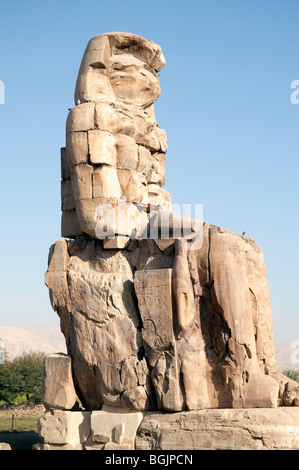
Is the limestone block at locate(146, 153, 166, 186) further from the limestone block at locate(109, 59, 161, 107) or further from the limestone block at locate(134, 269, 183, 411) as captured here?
the limestone block at locate(134, 269, 183, 411)

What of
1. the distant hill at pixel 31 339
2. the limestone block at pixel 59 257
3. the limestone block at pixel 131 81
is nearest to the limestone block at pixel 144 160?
the limestone block at pixel 131 81

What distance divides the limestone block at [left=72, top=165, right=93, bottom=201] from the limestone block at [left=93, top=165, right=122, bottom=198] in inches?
2.9

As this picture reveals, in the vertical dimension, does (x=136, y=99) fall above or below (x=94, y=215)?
above

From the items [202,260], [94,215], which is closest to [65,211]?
[94,215]

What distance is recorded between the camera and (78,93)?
983 centimetres

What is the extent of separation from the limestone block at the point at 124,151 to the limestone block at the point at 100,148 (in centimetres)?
18

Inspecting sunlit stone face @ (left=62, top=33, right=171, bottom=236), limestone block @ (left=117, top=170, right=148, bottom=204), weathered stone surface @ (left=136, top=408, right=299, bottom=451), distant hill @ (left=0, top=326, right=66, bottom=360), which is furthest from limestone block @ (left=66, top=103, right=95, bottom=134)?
distant hill @ (left=0, top=326, right=66, bottom=360)

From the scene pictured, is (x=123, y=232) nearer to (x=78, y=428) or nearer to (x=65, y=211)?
(x=65, y=211)

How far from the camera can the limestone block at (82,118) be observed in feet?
30.0

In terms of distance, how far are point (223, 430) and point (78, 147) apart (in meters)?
4.09

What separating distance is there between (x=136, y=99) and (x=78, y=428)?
488 cm

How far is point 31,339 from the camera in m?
94.9

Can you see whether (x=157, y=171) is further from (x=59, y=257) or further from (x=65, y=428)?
(x=65, y=428)
